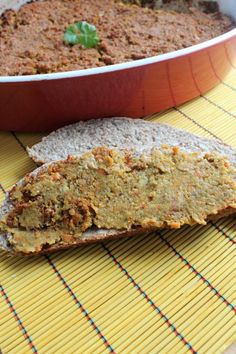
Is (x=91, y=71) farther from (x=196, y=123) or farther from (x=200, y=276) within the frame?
(x=200, y=276)

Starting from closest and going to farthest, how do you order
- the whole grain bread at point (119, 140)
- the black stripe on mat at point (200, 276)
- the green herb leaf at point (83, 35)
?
the black stripe on mat at point (200, 276), the whole grain bread at point (119, 140), the green herb leaf at point (83, 35)

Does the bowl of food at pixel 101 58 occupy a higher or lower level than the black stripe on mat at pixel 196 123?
higher

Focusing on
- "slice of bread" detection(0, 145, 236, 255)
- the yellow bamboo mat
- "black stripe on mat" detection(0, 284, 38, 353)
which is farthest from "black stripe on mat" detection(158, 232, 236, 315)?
"black stripe on mat" detection(0, 284, 38, 353)

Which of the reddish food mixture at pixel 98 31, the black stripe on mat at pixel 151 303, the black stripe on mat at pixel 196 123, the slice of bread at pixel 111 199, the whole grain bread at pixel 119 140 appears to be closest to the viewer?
the black stripe on mat at pixel 151 303

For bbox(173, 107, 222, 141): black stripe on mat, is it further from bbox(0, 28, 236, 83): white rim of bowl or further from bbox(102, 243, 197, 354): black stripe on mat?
bbox(102, 243, 197, 354): black stripe on mat

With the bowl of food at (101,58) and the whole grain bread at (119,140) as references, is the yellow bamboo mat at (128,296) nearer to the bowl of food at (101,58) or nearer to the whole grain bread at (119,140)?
the whole grain bread at (119,140)

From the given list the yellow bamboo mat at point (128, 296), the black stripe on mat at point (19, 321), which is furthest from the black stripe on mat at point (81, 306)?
the black stripe on mat at point (19, 321)

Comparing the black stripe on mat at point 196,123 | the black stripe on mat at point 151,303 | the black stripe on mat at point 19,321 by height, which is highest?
the black stripe on mat at point 196,123
